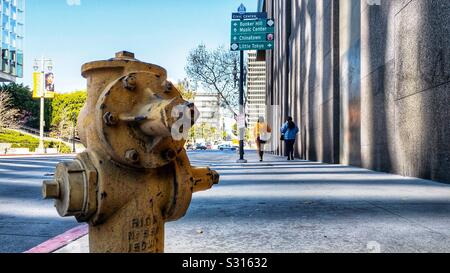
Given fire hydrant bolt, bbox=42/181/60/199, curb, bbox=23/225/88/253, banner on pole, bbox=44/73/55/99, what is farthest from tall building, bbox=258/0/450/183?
banner on pole, bbox=44/73/55/99

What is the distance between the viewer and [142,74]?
172cm

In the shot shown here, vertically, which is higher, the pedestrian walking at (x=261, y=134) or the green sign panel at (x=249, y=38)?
the green sign panel at (x=249, y=38)

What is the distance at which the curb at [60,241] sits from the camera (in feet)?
9.78

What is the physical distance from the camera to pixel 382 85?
925 cm

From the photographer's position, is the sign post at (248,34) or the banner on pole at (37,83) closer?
the sign post at (248,34)

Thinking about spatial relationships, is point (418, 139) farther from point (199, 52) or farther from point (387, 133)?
point (199, 52)

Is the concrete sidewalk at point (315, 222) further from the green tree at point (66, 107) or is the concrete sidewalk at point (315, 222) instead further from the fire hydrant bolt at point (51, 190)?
the green tree at point (66, 107)

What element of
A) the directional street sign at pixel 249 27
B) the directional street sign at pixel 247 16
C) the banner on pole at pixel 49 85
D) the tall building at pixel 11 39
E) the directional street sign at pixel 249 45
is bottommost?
the directional street sign at pixel 249 45

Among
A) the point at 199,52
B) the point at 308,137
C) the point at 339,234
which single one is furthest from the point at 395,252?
the point at 199,52

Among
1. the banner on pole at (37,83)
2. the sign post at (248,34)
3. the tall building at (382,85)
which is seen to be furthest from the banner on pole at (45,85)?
the tall building at (382,85)

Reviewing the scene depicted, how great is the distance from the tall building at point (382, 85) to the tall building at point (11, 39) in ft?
240

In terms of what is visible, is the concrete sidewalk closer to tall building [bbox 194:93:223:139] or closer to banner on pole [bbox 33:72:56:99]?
tall building [bbox 194:93:223:139]

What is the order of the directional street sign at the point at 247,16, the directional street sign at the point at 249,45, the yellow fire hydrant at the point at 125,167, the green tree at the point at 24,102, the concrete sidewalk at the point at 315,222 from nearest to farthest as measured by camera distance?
the yellow fire hydrant at the point at 125,167 < the concrete sidewalk at the point at 315,222 < the directional street sign at the point at 249,45 < the directional street sign at the point at 247,16 < the green tree at the point at 24,102

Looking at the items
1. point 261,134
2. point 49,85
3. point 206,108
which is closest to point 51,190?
point 261,134
